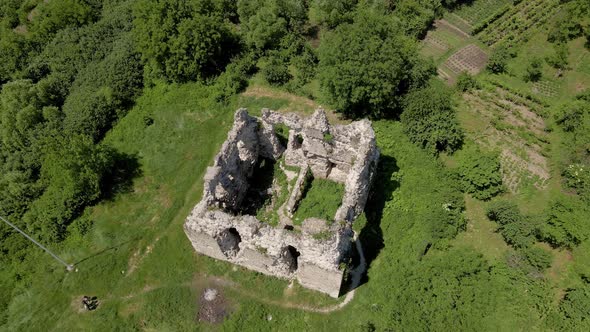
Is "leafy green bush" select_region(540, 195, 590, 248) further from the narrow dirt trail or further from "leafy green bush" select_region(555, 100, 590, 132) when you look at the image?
the narrow dirt trail

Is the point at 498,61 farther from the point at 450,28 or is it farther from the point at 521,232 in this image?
the point at 521,232

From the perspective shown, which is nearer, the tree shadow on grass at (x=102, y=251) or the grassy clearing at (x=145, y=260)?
the grassy clearing at (x=145, y=260)

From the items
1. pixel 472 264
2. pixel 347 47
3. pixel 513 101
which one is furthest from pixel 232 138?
pixel 513 101

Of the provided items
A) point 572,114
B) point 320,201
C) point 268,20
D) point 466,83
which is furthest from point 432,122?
point 268,20

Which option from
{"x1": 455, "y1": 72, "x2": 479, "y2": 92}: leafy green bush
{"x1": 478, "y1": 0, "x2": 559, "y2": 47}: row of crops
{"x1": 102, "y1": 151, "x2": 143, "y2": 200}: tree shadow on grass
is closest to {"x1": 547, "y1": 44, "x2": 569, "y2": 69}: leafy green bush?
{"x1": 478, "y1": 0, "x2": 559, "y2": 47}: row of crops

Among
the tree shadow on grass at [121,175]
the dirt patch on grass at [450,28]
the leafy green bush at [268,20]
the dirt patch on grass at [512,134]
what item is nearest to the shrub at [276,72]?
the leafy green bush at [268,20]

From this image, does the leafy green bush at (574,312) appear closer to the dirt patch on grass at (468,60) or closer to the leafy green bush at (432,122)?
the leafy green bush at (432,122)
